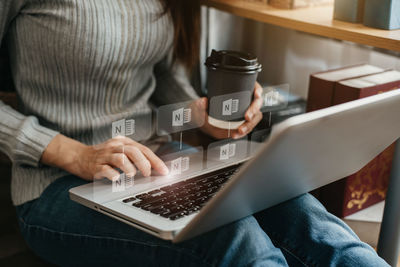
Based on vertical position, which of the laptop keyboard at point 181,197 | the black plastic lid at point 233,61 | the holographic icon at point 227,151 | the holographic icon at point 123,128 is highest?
the black plastic lid at point 233,61

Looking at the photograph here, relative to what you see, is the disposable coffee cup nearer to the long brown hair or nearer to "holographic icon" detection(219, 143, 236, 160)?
"holographic icon" detection(219, 143, 236, 160)

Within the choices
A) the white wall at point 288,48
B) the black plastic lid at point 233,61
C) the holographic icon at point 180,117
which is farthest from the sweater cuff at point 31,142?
the white wall at point 288,48

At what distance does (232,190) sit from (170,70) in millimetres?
648

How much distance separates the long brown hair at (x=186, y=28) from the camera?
107cm

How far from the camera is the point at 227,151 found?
0.88 metres

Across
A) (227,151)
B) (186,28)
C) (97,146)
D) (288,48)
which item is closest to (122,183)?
(97,146)

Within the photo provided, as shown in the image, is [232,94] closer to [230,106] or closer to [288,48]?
[230,106]

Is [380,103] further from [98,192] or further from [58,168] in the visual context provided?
[58,168]

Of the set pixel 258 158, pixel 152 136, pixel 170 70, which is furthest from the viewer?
pixel 170 70

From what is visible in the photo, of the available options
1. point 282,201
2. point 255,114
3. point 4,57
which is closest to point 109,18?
point 4,57

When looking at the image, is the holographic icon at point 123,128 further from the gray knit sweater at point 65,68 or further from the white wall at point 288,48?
the white wall at point 288,48

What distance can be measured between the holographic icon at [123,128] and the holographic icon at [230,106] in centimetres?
18

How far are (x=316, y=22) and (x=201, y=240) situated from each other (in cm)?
50

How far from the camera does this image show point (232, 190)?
0.56 meters
